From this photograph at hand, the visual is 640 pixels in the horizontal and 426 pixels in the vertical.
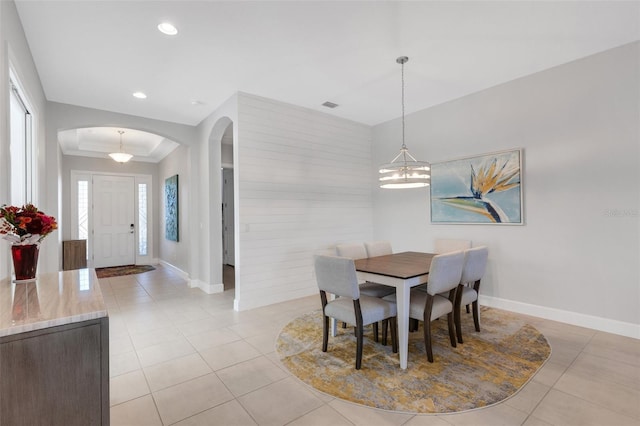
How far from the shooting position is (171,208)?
6891mm

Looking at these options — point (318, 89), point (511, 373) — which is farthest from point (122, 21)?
point (511, 373)

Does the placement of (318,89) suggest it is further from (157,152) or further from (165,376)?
(157,152)

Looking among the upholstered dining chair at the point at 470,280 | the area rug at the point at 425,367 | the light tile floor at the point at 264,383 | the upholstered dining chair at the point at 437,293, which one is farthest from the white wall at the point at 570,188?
the upholstered dining chair at the point at 437,293

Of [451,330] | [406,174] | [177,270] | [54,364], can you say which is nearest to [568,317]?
[451,330]

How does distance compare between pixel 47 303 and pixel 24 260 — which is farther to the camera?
pixel 24 260

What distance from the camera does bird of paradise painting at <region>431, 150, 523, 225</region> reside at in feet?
12.6

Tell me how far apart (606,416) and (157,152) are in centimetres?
829

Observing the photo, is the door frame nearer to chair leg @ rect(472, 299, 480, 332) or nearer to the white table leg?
the white table leg

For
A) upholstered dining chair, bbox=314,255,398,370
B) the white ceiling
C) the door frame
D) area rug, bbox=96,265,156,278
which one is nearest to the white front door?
the door frame

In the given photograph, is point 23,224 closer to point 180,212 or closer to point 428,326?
point 428,326

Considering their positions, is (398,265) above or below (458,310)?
above

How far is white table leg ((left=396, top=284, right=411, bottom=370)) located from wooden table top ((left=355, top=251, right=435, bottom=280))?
0.14 metres

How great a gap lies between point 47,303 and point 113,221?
7.26m

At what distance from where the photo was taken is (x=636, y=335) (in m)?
3.03
